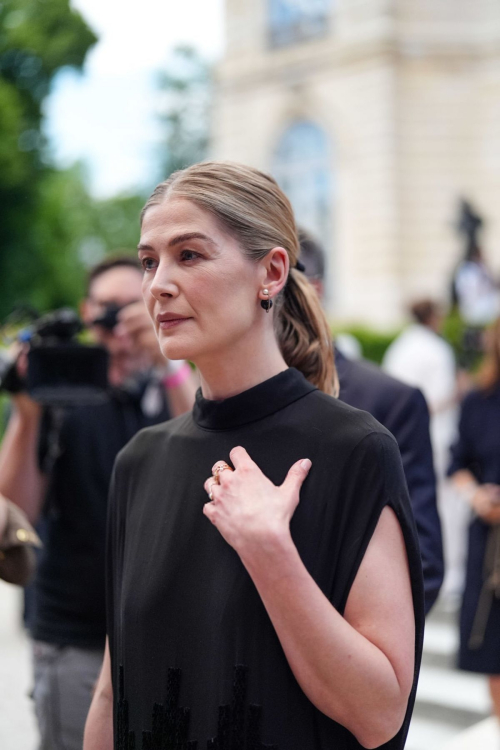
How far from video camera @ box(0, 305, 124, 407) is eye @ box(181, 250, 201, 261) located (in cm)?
124

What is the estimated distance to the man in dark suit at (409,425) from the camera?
8.39 feet

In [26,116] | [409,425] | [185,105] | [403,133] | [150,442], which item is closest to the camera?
[150,442]

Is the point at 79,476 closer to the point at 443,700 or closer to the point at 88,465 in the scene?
the point at 88,465

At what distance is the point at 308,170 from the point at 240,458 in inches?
836

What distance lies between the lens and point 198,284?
5.49 ft

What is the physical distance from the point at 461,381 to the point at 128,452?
5.80 metres

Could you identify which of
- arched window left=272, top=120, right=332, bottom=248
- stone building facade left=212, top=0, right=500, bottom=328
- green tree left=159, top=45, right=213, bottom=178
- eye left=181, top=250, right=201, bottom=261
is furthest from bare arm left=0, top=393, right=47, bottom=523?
green tree left=159, top=45, right=213, bottom=178

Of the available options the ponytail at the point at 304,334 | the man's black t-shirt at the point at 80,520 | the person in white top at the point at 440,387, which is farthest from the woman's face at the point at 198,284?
the person in white top at the point at 440,387

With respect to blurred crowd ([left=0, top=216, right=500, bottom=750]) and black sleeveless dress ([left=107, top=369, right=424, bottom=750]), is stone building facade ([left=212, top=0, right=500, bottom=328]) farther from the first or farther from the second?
black sleeveless dress ([left=107, top=369, right=424, bottom=750])

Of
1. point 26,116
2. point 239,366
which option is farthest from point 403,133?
point 239,366

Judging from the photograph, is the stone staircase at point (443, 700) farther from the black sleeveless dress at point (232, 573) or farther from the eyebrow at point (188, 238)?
the eyebrow at point (188, 238)

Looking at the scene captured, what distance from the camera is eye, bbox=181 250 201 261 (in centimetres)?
168

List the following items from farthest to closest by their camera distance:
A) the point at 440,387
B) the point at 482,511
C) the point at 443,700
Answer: the point at 440,387 < the point at 443,700 < the point at 482,511

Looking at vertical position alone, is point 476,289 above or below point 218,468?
above
